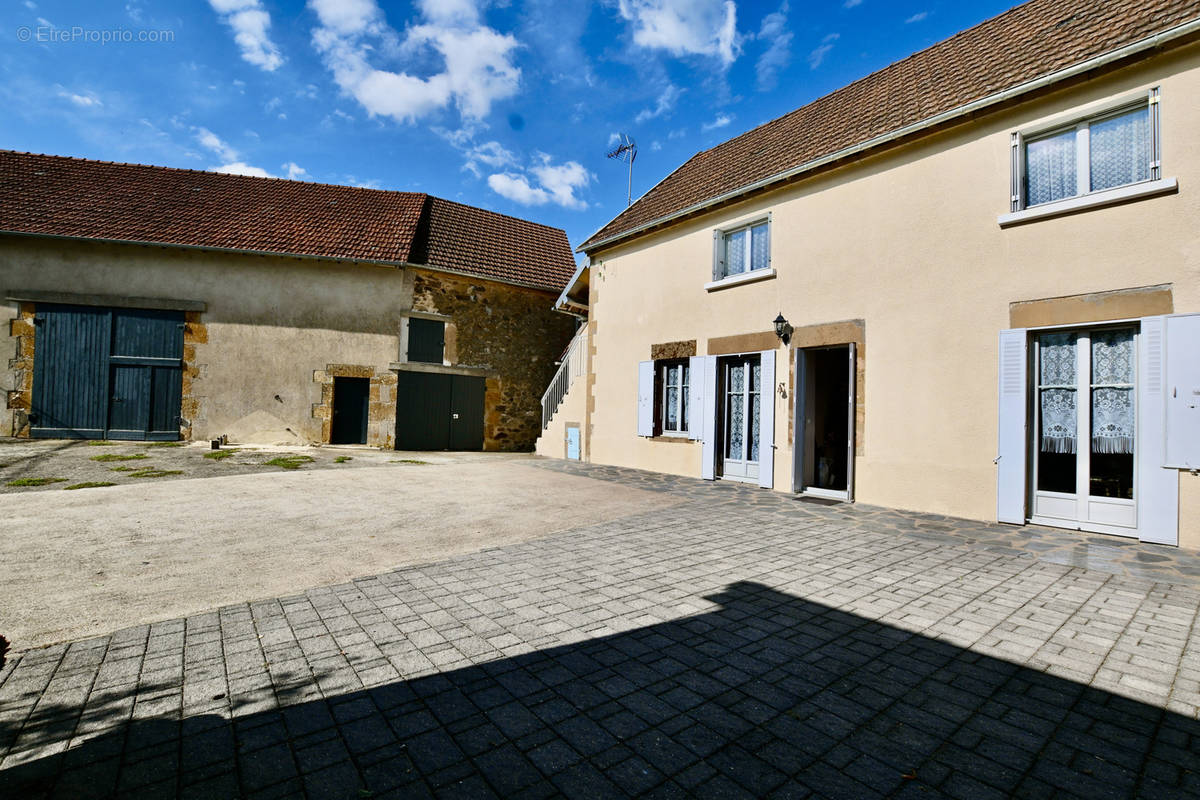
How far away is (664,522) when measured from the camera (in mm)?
6203

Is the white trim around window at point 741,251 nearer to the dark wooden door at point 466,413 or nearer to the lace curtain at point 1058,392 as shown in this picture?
the lace curtain at point 1058,392

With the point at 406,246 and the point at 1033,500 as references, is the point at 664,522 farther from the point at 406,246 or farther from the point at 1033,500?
the point at 406,246

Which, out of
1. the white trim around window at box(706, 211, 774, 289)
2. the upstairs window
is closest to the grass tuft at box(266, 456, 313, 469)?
the upstairs window

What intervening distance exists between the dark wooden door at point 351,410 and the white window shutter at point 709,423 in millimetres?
9703

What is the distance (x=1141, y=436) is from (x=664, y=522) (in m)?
4.72

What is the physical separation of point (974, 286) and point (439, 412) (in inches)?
507

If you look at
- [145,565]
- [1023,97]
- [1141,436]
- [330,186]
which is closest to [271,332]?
[330,186]

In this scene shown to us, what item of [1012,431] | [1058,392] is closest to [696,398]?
[1012,431]

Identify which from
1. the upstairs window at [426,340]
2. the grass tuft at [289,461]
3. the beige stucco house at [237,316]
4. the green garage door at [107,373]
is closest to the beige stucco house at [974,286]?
the grass tuft at [289,461]

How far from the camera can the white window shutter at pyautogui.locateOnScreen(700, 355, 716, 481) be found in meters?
9.52

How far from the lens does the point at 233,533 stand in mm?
5266

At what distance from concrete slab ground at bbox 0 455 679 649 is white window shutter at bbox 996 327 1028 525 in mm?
4061

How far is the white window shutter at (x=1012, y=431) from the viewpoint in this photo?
6.09m

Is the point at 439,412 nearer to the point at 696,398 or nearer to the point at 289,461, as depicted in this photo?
the point at 289,461
